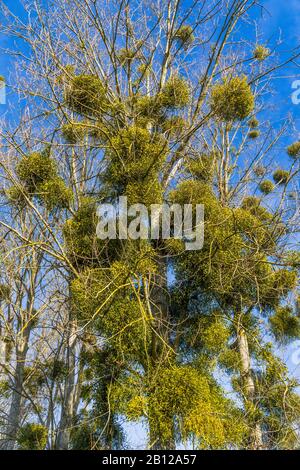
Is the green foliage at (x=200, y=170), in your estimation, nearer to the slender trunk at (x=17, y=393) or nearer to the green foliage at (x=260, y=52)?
the green foliage at (x=260, y=52)

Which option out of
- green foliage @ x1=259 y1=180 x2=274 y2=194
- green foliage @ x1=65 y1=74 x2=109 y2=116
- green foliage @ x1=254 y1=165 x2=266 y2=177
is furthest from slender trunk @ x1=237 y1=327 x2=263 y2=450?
green foliage @ x1=254 y1=165 x2=266 y2=177

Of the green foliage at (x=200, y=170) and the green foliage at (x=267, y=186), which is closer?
the green foliage at (x=200, y=170)

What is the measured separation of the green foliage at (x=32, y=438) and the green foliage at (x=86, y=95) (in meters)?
4.64

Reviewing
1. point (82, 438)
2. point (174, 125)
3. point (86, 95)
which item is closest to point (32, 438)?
point (82, 438)

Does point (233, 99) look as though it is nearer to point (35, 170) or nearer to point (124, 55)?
point (124, 55)

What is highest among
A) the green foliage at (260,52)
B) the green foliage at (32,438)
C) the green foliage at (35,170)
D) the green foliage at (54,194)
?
the green foliage at (260,52)

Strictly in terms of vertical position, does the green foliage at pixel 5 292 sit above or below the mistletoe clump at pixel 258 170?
below

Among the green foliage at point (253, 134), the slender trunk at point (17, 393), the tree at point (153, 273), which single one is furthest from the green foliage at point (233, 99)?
the slender trunk at point (17, 393)

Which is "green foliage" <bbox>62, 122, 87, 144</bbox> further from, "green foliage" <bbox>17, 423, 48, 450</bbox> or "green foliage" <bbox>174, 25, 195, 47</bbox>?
"green foliage" <bbox>17, 423, 48, 450</bbox>

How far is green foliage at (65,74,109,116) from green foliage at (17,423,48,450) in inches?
183

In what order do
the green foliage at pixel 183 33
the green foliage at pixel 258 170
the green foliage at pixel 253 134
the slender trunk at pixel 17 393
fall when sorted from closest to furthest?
the slender trunk at pixel 17 393, the green foliage at pixel 183 33, the green foliage at pixel 258 170, the green foliage at pixel 253 134

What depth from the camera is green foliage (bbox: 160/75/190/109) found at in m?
6.38

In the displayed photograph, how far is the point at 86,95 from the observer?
19.2 feet

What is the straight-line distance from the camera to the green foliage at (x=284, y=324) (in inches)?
307
